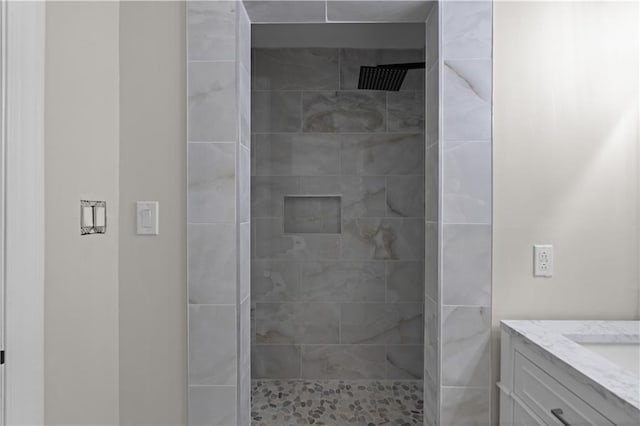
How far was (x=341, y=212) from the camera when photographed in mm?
3125

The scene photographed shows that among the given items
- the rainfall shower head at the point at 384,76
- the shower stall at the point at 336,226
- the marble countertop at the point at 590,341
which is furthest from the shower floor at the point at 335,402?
the rainfall shower head at the point at 384,76

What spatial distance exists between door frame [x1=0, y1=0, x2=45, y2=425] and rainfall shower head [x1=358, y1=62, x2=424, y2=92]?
5.77 ft

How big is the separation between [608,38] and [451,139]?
670mm

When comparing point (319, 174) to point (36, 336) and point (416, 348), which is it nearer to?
point (416, 348)

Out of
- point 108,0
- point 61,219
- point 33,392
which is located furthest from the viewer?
point 108,0

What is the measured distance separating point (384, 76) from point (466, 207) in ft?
4.62

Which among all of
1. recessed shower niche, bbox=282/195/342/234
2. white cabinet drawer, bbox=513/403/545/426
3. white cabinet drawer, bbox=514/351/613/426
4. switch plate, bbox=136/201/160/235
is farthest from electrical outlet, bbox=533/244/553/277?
recessed shower niche, bbox=282/195/342/234

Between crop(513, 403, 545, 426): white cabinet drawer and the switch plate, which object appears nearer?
crop(513, 403, 545, 426): white cabinet drawer

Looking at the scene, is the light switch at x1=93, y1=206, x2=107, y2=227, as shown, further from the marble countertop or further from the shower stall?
the marble countertop

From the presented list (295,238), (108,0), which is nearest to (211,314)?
(108,0)

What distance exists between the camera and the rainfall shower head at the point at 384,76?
2484 millimetres

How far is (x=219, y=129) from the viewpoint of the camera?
61.7 inches

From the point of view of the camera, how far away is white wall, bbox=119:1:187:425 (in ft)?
5.21

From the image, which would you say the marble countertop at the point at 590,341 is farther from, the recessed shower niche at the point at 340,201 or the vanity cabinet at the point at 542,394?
the recessed shower niche at the point at 340,201
